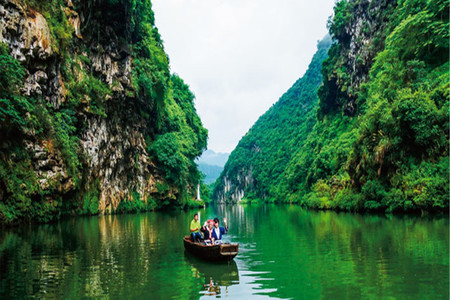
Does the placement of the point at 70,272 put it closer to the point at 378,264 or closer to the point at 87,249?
the point at 87,249

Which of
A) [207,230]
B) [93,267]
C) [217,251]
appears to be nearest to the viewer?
[93,267]

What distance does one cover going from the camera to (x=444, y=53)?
29.4 m

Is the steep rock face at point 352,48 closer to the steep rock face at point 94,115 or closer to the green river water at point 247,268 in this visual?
the steep rock face at point 94,115

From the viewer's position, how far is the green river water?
27.1 ft

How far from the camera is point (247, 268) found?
36.2ft

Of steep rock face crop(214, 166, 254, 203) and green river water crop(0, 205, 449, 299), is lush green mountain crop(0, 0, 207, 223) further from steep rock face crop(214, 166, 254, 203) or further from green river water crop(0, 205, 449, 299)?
steep rock face crop(214, 166, 254, 203)

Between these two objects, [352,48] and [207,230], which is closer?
[207,230]

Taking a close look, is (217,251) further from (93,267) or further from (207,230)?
(93,267)

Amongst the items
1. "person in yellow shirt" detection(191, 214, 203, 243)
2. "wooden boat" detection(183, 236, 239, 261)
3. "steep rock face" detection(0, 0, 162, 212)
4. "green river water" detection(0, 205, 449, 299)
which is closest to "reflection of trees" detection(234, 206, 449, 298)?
"green river water" detection(0, 205, 449, 299)

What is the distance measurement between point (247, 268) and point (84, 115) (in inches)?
1047

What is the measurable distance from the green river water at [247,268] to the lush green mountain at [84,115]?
815 centimetres

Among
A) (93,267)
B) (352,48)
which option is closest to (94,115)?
(93,267)

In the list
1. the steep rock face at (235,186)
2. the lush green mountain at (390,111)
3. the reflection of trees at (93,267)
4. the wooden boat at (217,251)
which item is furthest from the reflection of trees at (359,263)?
the steep rock face at (235,186)

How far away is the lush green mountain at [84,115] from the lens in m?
22.2
